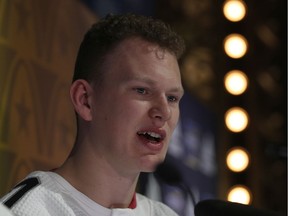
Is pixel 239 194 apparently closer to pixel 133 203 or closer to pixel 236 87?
pixel 236 87

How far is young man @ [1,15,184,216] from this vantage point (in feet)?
4.36

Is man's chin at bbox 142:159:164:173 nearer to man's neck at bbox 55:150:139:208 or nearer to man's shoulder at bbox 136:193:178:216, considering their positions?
man's neck at bbox 55:150:139:208

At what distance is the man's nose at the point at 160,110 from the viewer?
1.33 metres

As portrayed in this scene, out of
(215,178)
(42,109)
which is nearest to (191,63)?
(215,178)

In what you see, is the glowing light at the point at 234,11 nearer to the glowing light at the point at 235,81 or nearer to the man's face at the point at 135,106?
the glowing light at the point at 235,81

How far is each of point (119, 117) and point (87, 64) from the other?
0.14 meters

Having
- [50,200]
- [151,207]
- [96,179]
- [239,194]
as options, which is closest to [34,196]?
[50,200]

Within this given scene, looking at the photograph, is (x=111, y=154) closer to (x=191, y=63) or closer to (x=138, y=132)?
(x=138, y=132)

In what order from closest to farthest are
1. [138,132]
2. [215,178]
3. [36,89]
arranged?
[138,132] < [36,89] < [215,178]

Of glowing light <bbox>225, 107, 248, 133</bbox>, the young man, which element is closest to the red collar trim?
the young man

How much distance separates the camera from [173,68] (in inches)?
54.5

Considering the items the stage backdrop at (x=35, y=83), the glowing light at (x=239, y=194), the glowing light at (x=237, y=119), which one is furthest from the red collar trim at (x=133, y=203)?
the glowing light at (x=237, y=119)

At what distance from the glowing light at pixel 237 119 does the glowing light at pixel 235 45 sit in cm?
26

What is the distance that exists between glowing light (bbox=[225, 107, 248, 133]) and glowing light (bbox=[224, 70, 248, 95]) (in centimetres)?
9
